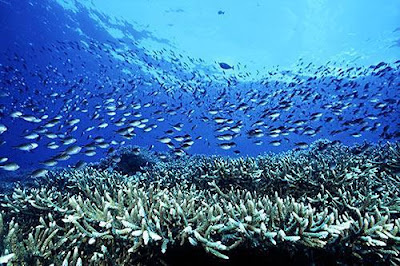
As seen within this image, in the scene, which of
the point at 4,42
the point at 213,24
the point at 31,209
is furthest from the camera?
the point at 4,42

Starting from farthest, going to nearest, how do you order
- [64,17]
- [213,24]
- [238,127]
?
1. [213,24]
2. [64,17]
3. [238,127]

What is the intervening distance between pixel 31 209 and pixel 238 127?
7558 millimetres

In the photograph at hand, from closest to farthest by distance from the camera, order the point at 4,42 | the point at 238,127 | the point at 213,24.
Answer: the point at 238,127
the point at 213,24
the point at 4,42

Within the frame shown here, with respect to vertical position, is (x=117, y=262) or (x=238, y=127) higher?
(x=238, y=127)

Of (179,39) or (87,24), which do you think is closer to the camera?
(87,24)

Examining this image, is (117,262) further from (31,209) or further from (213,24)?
(213,24)

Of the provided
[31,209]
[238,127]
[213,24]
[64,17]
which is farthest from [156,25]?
[31,209]

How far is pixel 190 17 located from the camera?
3750cm

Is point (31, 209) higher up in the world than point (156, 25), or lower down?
lower down

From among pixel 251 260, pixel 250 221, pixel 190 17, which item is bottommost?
pixel 251 260

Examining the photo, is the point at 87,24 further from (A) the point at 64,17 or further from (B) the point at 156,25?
(B) the point at 156,25

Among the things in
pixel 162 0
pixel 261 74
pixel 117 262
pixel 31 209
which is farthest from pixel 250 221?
pixel 261 74

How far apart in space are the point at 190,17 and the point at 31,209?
124ft

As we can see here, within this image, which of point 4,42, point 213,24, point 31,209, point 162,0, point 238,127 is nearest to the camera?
point 31,209
